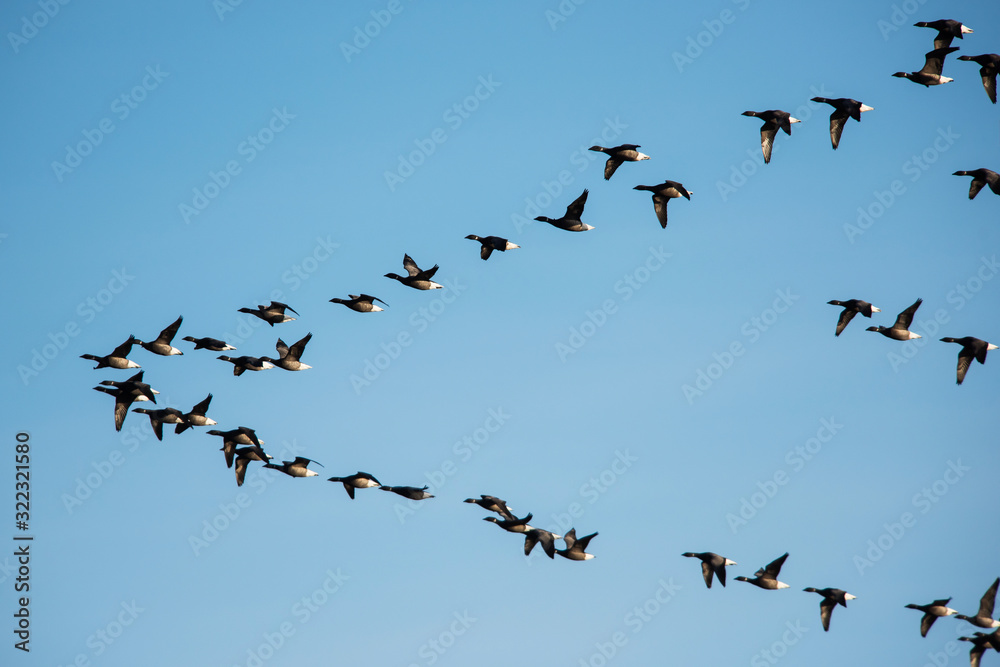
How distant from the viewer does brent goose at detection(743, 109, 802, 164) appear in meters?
52.3

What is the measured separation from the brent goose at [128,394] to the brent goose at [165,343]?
4.11 feet

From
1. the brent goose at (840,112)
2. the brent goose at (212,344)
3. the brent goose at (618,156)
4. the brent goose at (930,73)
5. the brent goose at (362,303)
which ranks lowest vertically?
the brent goose at (212,344)

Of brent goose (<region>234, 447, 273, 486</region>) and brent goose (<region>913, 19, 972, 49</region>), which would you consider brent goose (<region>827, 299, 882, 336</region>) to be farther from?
brent goose (<region>234, 447, 273, 486</region>)

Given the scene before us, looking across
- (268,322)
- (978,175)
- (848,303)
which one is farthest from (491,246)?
(978,175)

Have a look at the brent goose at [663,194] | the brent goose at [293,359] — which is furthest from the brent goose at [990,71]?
the brent goose at [293,359]

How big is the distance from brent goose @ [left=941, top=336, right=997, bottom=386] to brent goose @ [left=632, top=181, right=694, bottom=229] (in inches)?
414

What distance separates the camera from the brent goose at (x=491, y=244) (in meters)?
54.3

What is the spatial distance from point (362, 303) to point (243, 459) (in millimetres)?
7477

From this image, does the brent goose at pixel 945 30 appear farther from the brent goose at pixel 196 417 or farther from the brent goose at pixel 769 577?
the brent goose at pixel 196 417

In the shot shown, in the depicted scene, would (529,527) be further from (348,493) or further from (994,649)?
(994,649)

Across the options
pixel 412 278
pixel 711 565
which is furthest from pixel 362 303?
pixel 711 565

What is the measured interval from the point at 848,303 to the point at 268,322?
21552 millimetres

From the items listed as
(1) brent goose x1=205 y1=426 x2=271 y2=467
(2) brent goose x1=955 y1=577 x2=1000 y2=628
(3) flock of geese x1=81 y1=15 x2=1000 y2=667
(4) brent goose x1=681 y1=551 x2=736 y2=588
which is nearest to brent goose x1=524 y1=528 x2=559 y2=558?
(3) flock of geese x1=81 y1=15 x2=1000 y2=667

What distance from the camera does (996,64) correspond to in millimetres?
50094
